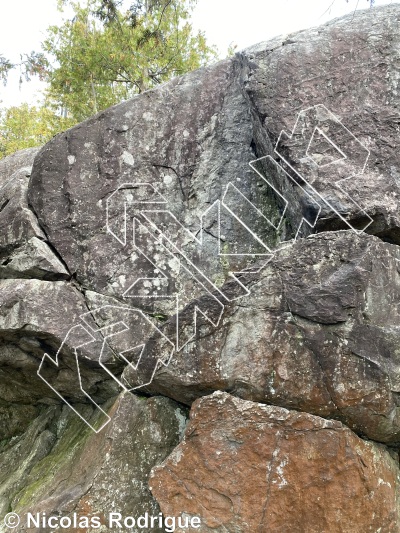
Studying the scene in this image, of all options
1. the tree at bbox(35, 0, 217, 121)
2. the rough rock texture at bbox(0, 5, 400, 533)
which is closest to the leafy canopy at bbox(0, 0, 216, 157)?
the tree at bbox(35, 0, 217, 121)

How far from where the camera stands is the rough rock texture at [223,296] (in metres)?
4.45

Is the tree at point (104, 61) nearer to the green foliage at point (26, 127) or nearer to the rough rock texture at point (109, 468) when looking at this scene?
the green foliage at point (26, 127)

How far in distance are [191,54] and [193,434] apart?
1690cm

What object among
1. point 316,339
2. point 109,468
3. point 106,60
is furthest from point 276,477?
point 106,60

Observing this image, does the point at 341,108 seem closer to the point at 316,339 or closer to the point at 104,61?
the point at 316,339

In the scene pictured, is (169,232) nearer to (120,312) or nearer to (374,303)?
(120,312)

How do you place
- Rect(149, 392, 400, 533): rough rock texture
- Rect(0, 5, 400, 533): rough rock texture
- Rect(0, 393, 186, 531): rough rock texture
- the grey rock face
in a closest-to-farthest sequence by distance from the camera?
Rect(149, 392, 400, 533): rough rock texture → Rect(0, 5, 400, 533): rough rock texture → Rect(0, 393, 186, 531): rough rock texture → the grey rock face

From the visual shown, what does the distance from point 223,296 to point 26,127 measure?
21.3m

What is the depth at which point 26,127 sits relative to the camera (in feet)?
79.2

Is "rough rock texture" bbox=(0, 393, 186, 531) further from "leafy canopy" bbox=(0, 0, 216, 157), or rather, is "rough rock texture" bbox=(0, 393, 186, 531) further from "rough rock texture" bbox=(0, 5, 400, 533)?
"leafy canopy" bbox=(0, 0, 216, 157)

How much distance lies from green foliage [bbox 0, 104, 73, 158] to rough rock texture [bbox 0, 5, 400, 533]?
48.1 feet

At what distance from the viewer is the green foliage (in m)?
20.9

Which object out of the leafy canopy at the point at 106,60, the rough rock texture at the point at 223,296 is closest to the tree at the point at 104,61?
the leafy canopy at the point at 106,60

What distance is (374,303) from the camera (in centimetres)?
461
